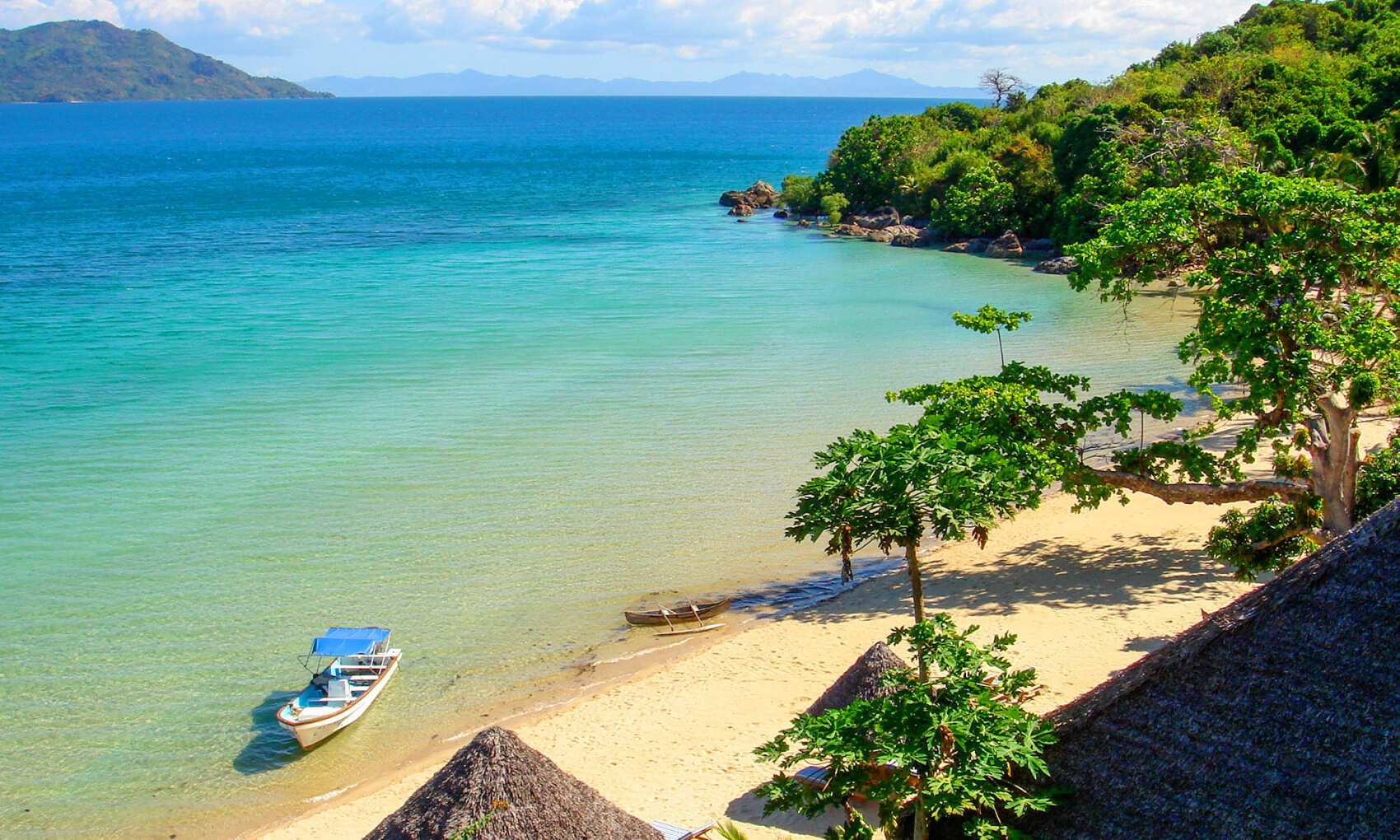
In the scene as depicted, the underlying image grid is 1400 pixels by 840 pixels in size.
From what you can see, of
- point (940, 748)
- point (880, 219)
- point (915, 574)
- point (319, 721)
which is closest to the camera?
point (940, 748)

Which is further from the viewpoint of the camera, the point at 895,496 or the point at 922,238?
the point at 922,238

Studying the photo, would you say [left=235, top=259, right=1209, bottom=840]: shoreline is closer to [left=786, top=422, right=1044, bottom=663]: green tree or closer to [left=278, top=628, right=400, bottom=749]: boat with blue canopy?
[left=278, top=628, right=400, bottom=749]: boat with blue canopy

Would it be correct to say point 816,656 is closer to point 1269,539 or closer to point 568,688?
point 568,688

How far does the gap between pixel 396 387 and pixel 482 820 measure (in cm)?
2080

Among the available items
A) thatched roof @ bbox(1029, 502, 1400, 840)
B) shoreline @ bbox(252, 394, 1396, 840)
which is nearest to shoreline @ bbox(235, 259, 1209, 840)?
A: shoreline @ bbox(252, 394, 1396, 840)

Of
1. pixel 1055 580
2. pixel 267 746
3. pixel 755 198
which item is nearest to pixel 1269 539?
pixel 1055 580

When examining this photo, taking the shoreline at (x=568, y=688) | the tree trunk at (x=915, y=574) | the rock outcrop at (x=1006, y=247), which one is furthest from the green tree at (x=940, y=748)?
the rock outcrop at (x=1006, y=247)

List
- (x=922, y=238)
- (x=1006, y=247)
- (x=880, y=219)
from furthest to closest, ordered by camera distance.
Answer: (x=880, y=219) < (x=922, y=238) < (x=1006, y=247)

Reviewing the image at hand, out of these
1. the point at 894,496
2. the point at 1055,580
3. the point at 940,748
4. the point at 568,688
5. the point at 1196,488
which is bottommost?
the point at 568,688

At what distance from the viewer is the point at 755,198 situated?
70.5 meters

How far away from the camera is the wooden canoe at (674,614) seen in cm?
1599

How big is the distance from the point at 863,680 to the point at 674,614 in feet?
18.4

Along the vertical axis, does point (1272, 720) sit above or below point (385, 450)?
above

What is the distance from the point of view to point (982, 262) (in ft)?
151
